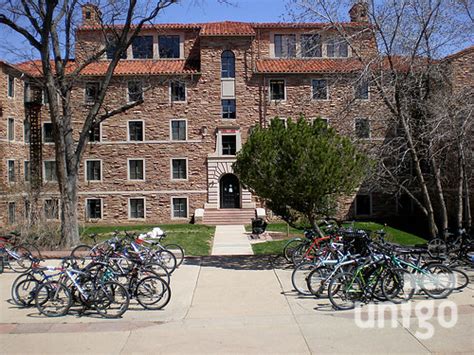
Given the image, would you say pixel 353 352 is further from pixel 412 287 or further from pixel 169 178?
pixel 169 178

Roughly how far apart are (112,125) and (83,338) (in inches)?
1000

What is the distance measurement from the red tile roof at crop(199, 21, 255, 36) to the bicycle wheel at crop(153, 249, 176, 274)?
805 inches

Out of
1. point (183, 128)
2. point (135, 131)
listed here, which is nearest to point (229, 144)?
point (183, 128)

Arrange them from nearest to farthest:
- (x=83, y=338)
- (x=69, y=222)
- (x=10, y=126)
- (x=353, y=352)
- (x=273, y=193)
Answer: (x=353, y=352) < (x=83, y=338) < (x=273, y=193) < (x=69, y=222) < (x=10, y=126)

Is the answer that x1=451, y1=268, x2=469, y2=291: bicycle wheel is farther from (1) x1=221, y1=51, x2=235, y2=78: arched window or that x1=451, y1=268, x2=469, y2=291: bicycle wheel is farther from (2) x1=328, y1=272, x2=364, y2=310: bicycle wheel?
(1) x1=221, y1=51, x2=235, y2=78: arched window

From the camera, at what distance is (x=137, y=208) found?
102 feet

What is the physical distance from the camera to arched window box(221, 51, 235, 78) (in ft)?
102

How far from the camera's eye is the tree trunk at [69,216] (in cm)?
1661

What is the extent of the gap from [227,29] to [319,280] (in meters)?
24.7

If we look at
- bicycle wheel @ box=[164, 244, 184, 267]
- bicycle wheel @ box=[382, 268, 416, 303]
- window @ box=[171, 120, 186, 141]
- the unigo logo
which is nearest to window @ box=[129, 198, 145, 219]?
window @ box=[171, 120, 186, 141]

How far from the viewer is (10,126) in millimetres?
28609

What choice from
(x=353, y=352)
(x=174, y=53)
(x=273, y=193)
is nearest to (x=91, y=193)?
(x=174, y=53)

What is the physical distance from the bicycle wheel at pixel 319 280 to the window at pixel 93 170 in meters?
23.9

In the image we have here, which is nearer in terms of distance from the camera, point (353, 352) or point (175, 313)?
point (353, 352)
